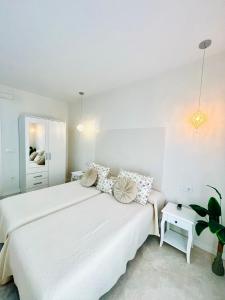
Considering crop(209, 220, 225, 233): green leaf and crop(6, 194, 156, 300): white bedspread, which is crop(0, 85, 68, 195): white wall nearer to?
crop(6, 194, 156, 300): white bedspread

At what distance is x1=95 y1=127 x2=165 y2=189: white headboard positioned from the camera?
96.6 inches

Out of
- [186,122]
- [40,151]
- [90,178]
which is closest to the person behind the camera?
[186,122]

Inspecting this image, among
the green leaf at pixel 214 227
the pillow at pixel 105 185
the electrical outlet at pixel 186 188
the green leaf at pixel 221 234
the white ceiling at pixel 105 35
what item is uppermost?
the white ceiling at pixel 105 35

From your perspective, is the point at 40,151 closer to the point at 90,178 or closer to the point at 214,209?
the point at 90,178

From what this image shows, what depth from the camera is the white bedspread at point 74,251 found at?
0.97 meters

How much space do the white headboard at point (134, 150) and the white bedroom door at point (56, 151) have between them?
108 centimetres

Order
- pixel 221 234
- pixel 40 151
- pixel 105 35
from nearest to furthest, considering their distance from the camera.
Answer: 1. pixel 221 234
2. pixel 105 35
3. pixel 40 151

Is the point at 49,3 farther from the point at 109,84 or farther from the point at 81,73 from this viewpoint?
the point at 109,84

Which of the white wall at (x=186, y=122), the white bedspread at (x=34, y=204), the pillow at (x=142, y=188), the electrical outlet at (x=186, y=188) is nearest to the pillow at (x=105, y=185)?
the white bedspread at (x=34, y=204)

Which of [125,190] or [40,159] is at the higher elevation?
[40,159]

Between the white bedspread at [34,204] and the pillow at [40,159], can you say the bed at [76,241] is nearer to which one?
the white bedspread at [34,204]

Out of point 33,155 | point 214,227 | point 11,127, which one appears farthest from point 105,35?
point 11,127

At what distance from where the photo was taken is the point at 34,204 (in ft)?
6.26

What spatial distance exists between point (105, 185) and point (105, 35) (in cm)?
211
